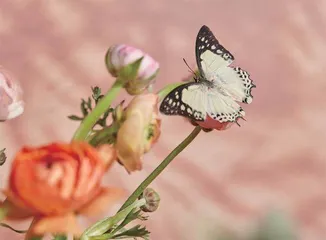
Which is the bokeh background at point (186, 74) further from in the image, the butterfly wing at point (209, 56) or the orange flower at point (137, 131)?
the orange flower at point (137, 131)

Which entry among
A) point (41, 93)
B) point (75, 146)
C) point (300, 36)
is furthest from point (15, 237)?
point (75, 146)

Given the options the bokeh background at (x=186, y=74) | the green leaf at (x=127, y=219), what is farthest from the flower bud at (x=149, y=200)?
the bokeh background at (x=186, y=74)

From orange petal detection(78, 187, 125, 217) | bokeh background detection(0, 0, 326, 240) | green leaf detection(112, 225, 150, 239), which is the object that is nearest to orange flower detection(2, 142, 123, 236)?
orange petal detection(78, 187, 125, 217)

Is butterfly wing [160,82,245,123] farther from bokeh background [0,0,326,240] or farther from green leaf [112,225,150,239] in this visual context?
bokeh background [0,0,326,240]

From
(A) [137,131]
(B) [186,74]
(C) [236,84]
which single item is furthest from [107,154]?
(B) [186,74]

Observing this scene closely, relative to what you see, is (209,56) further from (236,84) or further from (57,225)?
(57,225)

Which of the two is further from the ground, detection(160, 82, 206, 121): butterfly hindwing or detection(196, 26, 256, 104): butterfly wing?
detection(196, 26, 256, 104): butterfly wing

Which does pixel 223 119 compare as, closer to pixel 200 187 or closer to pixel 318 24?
pixel 200 187
